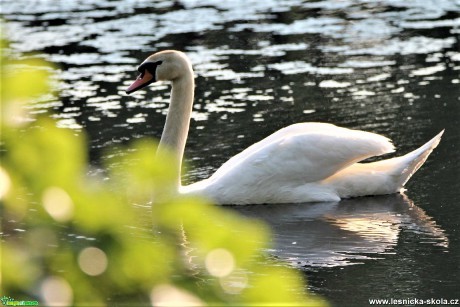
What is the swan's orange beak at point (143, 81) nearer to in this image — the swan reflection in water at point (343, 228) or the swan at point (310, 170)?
the swan at point (310, 170)

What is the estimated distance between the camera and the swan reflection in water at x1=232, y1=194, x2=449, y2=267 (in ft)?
24.0

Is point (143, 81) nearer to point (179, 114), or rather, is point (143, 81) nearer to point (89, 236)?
point (179, 114)

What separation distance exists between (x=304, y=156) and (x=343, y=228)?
37.2 inches

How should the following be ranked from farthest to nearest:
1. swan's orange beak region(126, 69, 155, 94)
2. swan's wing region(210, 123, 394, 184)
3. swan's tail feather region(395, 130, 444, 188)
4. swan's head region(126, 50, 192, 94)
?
swan's orange beak region(126, 69, 155, 94) < swan's head region(126, 50, 192, 94) < swan's tail feather region(395, 130, 444, 188) < swan's wing region(210, 123, 394, 184)

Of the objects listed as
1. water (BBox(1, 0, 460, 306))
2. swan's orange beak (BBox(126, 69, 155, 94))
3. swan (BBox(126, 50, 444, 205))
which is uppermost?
swan's orange beak (BBox(126, 69, 155, 94))

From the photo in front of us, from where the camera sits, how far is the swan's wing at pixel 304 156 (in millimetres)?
8703

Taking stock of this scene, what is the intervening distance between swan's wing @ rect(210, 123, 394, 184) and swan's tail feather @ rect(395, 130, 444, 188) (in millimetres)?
248

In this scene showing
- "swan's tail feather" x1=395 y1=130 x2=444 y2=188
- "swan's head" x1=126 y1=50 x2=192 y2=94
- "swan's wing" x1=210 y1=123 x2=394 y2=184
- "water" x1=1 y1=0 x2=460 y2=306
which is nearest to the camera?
"water" x1=1 y1=0 x2=460 y2=306

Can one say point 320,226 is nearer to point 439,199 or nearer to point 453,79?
point 439,199

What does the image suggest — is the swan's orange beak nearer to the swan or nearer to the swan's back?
the swan

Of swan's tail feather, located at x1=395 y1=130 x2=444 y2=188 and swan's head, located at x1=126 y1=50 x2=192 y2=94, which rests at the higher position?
swan's head, located at x1=126 y1=50 x2=192 y2=94

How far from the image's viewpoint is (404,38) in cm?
1576

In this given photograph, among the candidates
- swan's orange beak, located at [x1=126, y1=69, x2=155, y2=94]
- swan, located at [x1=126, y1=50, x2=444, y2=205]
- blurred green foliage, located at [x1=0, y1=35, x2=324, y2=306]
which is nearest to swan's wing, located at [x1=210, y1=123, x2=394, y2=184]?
swan, located at [x1=126, y1=50, x2=444, y2=205]

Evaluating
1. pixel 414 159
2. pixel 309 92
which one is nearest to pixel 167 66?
pixel 414 159
